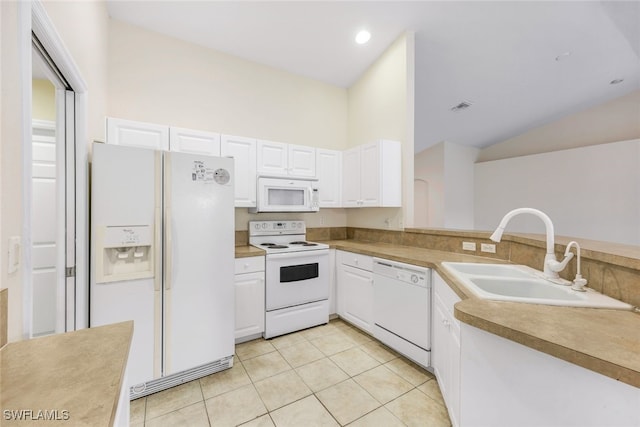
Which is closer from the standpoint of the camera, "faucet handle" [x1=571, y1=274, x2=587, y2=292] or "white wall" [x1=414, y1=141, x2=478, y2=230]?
"faucet handle" [x1=571, y1=274, x2=587, y2=292]

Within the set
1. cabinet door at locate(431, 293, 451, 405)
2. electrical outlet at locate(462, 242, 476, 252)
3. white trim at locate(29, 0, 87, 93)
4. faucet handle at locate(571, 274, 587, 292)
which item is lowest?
cabinet door at locate(431, 293, 451, 405)

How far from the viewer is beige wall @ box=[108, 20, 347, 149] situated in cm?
251

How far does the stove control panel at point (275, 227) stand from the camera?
9.92 feet

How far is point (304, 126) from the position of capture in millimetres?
3541

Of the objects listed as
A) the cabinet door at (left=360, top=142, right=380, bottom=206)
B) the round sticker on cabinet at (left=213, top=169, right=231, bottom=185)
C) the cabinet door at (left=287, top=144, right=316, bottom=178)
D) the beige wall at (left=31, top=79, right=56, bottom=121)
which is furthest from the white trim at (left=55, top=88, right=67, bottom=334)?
the cabinet door at (left=360, top=142, right=380, bottom=206)

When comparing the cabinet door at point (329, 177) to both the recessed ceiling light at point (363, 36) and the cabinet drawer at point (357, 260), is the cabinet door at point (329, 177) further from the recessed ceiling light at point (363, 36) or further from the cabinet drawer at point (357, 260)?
the recessed ceiling light at point (363, 36)

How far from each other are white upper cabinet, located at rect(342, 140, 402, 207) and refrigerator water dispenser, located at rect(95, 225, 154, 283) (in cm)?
220

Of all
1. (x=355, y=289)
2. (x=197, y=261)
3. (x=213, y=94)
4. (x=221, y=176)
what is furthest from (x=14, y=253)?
(x=213, y=94)

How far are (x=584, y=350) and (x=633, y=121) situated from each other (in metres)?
6.67

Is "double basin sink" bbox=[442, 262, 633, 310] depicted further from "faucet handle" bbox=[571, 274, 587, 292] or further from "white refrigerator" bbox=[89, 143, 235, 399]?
"white refrigerator" bbox=[89, 143, 235, 399]

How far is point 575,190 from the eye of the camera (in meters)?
4.96

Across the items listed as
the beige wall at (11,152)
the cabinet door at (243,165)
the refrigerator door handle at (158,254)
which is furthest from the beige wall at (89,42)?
the cabinet door at (243,165)

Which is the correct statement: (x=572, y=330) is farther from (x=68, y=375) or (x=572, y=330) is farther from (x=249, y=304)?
(x=249, y=304)

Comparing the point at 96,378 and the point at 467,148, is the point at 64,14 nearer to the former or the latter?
the point at 96,378
